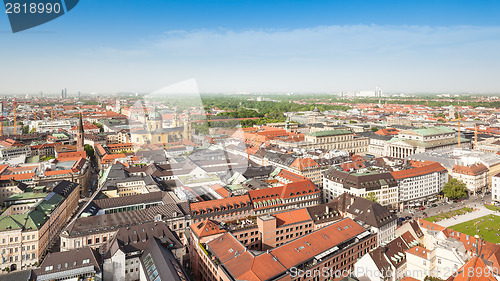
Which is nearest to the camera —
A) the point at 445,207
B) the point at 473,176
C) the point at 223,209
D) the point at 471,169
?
the point at 223,209

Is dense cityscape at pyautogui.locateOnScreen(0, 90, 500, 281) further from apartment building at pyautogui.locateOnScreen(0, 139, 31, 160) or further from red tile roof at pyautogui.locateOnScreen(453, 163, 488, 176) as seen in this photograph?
apartment building at pyautogui.locateOnScreen(0, 139, 31, 160)

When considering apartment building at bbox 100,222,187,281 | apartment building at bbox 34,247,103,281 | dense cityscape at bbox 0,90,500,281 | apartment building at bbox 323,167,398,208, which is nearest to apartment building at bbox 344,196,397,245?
dense cityscape at bbox 0,90,500,281

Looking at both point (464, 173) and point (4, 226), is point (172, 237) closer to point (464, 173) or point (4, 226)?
point (4, 226)

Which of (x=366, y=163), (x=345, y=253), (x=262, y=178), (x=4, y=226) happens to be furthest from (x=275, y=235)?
(x=366, y=163)

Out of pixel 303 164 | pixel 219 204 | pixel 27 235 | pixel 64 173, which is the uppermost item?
pixel 303 164

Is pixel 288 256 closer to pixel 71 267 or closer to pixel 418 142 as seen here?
pixel 71 267

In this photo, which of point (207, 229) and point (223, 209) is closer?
point (207, 229)

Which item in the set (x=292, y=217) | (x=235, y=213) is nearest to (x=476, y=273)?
(x=292, y=217)
